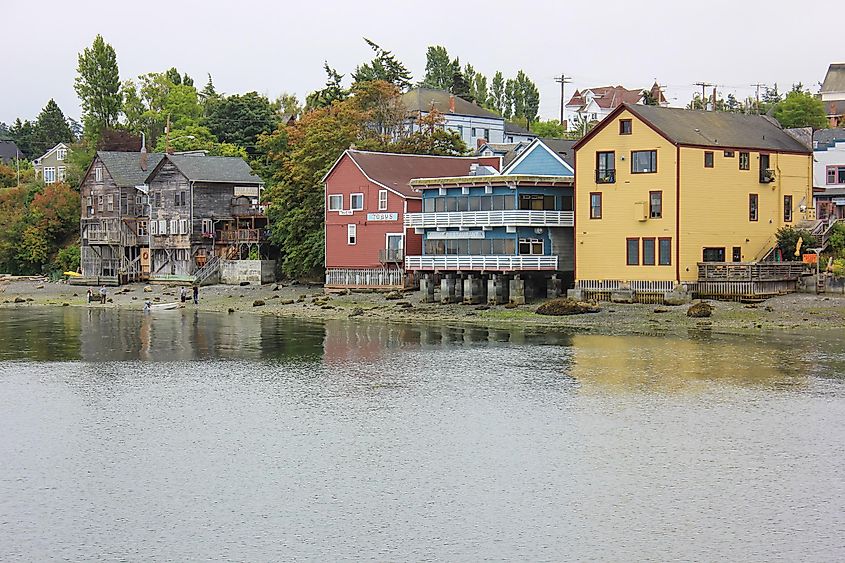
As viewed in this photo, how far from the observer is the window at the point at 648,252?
2379 inches

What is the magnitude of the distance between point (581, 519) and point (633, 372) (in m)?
19.2

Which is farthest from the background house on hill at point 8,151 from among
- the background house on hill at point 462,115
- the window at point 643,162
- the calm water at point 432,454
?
the calm water at point 432,454

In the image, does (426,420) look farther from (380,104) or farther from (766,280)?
(380,104)

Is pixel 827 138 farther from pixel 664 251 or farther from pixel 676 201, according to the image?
pixel 664 251

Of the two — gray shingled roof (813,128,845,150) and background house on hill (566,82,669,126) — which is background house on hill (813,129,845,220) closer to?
gray shingled roof (813,128,845,150)

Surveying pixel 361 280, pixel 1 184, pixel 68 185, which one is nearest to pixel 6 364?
pixel 361 280

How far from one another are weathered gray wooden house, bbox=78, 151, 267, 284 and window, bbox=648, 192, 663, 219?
123ft

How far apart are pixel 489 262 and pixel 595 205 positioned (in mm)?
6796

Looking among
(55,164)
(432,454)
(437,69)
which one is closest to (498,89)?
(437,69)

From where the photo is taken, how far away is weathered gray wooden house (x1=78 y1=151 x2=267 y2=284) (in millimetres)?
91938

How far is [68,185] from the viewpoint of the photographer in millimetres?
109562

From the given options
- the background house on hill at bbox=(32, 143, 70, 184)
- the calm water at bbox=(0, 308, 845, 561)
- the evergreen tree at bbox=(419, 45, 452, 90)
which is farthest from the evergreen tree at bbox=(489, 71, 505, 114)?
the calm water at bbox=(0, 308, 845, 561)

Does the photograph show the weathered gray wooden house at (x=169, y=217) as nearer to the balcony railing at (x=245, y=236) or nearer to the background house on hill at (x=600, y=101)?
the balcony railing at (x=245, y=236)

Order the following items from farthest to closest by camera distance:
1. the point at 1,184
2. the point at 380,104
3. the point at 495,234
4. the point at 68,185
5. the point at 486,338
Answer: the point at 1,184, the point at 68,185, the point at 380,104, the point at 495,234, the point at 486,338
